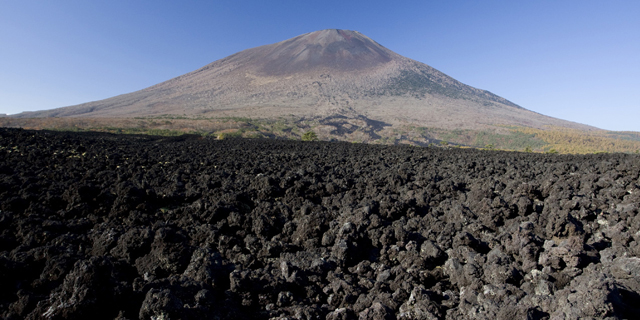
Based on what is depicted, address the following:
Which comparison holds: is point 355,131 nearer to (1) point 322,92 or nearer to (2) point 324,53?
(1) point 322,92

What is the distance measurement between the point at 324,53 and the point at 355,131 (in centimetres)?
9187

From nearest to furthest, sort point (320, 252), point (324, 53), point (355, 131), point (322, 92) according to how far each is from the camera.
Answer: point (320, 252), point (355, 131), point (322, 92), point (324, 53)

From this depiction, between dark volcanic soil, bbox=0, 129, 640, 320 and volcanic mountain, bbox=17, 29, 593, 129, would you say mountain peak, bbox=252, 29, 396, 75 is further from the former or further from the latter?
dark volcanic soil, bbox=0, 129, 640, 320

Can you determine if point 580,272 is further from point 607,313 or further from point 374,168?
point 374,168

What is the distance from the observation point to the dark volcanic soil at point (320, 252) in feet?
9.95

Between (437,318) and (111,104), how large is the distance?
13567 centimetres

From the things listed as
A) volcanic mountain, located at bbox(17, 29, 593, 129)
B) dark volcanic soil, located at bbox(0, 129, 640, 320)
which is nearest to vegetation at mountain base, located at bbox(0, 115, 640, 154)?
volcanic mountain, located at bbox(17, 29, 593, 129)

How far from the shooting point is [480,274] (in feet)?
12.9

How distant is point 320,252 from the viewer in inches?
195

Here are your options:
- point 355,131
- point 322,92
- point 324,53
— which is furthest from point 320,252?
point 324,53

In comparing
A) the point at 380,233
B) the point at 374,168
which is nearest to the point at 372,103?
the point at 374,168

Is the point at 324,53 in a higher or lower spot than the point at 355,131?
higher

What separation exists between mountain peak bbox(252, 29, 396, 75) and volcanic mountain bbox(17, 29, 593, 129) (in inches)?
16.8

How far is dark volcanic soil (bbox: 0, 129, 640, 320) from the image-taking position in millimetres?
3033
